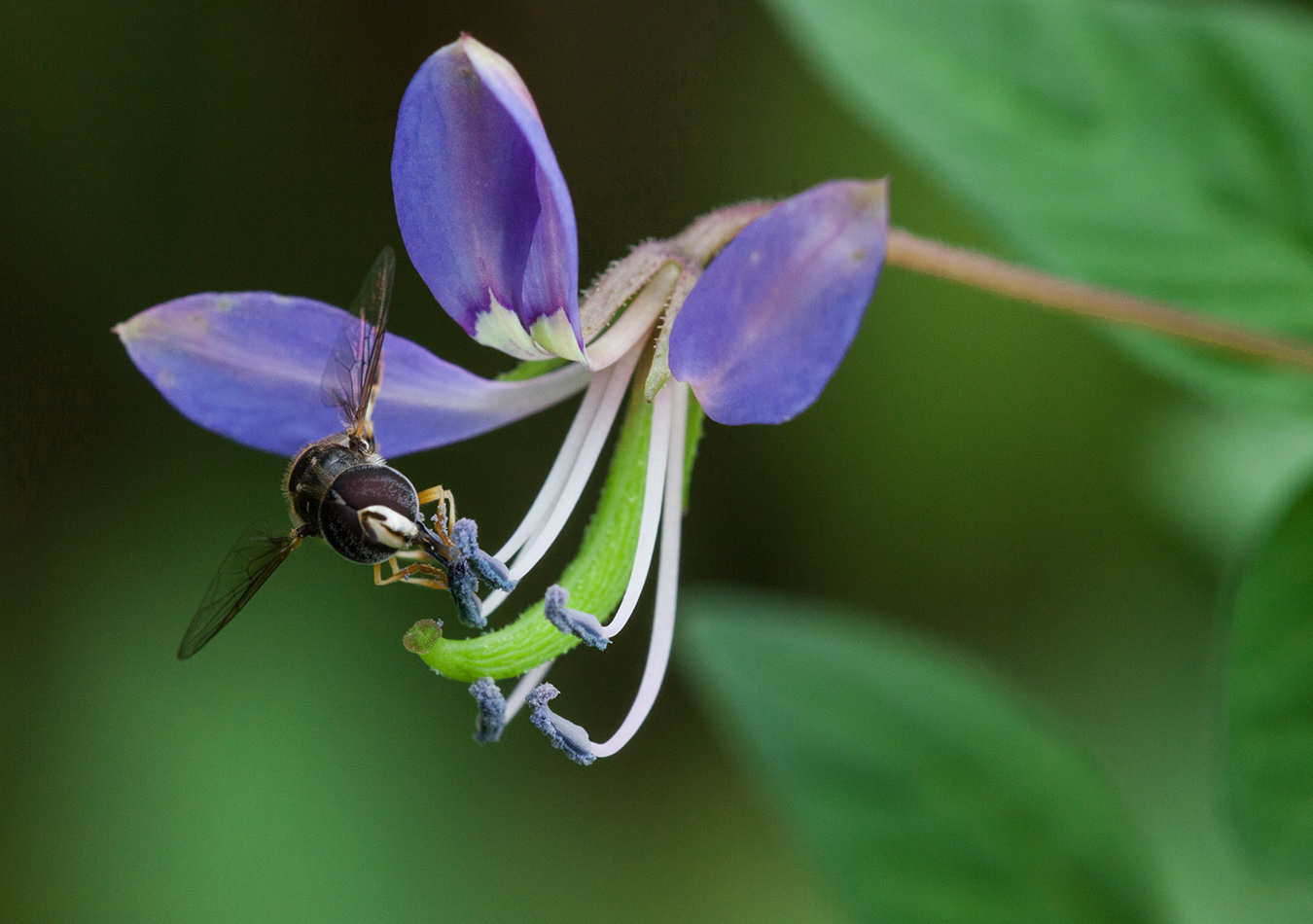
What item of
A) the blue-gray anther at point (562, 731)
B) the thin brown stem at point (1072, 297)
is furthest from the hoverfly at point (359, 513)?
the thin brown stem at point (1072, 297)

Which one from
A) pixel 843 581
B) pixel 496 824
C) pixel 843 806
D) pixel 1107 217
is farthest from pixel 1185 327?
pixel 496 824

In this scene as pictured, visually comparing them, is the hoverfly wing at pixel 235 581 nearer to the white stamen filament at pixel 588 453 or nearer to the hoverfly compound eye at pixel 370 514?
the hoverfly compound eye at pixel 370 514

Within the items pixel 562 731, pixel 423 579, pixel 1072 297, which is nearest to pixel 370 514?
pixel 423 579

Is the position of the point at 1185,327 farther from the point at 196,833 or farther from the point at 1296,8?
the point at 196,833

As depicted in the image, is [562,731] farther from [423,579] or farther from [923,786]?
[923,786]

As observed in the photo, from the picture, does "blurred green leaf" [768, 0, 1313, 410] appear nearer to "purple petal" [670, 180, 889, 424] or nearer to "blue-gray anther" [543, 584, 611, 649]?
"purple petal" [670, 180, 889, 424]

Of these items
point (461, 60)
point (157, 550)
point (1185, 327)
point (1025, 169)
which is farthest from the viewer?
point (157, 550)
